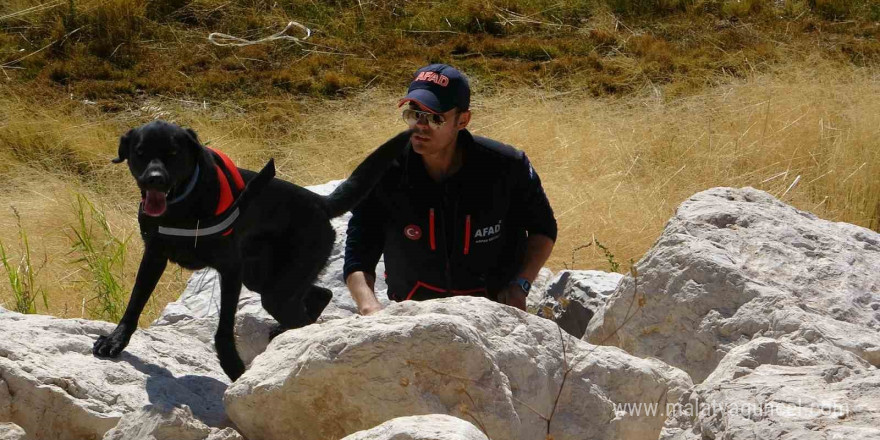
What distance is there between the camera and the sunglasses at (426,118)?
3902mm

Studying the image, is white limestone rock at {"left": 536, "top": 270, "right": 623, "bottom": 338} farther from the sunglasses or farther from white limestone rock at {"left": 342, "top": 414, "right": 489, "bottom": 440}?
white limestone rock at {"left": 342, "top": 414, "right": 489, "bottom": 440}

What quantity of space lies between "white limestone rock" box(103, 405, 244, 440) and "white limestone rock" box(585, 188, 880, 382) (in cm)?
136

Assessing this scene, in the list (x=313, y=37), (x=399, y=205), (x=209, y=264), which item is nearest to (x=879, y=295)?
(x=399, y=205)

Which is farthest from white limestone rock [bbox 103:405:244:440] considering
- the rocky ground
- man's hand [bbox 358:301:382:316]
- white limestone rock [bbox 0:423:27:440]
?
man's hand [bbox 358:301:382:316]

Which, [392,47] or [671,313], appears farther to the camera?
[392,47]

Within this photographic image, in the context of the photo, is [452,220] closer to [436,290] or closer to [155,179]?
[436,290]

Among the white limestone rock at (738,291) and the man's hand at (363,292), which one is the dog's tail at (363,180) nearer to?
the man's hand at (363,292)

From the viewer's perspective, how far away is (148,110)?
866cm

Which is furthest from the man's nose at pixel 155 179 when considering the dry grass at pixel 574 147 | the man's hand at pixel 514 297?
the dry grass at pixel 574 147

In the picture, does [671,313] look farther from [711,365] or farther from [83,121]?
[83,121]

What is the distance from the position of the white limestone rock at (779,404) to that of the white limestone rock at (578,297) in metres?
1.53

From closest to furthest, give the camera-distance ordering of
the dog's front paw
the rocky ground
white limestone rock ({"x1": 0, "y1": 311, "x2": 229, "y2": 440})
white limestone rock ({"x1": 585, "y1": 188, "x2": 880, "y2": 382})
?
the rocky ground → white limestone rock ({"x1": 0, "y1": 311, "x2": 229, "y2": 440}) → white limestone rock ({"x1": 585, "y1": 188, "x2": 880, "y2": 382}) → the dog's front paw

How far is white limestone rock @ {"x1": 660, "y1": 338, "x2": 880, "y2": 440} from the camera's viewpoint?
208 centimetres

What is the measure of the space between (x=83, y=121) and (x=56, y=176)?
120 cm
